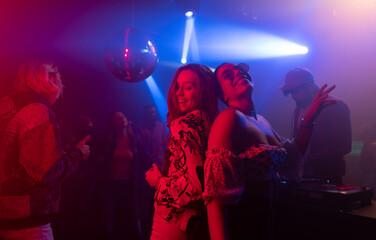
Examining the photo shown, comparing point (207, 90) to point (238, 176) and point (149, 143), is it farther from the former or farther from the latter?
point (149, 143)

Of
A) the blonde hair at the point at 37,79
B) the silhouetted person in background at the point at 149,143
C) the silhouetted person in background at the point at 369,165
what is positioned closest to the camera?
the blonde hair at the point at 37,79

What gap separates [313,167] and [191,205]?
6.36 ft

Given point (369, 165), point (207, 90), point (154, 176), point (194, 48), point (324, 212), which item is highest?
point (194, 48)

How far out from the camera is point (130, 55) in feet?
8.72

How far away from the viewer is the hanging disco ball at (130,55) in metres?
2.67

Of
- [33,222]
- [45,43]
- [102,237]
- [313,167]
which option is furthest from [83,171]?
[313,167]

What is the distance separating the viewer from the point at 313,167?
2.64 metres

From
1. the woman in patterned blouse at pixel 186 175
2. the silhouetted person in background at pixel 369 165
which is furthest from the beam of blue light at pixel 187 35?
the woman in patterned blouse at pixel 186 175

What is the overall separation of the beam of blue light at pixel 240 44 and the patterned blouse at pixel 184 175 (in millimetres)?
5737

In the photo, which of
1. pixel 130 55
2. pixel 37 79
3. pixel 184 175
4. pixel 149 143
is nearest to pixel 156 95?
pixel 149 143

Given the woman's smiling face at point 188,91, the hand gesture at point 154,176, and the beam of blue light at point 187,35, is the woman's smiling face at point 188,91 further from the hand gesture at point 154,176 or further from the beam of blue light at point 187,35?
the beam of blue light at point 187,35

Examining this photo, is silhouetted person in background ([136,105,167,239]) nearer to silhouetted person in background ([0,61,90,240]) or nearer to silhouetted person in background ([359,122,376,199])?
silhouetted person in background ([0,61,90,240])

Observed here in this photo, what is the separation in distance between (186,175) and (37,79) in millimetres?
1157

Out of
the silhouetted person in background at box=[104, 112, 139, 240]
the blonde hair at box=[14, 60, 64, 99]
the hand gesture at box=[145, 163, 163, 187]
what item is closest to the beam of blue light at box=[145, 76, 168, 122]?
the silhouetted person in background at box=[104, 112, 139, 240]
